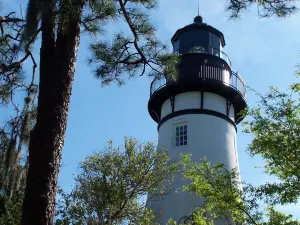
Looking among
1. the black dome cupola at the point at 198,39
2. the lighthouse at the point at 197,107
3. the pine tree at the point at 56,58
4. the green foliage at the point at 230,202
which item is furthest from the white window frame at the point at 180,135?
the pine tree at the point at 56,58

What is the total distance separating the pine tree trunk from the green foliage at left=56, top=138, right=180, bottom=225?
7.71m

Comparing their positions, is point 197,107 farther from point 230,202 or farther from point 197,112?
point 230,202

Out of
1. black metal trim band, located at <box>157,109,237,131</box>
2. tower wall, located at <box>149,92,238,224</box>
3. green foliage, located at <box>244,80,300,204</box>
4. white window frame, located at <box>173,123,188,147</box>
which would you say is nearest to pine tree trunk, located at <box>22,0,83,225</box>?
green foliage, located at <box>244,80,300,204</box>

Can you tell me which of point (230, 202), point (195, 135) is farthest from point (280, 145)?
point (195, 135)

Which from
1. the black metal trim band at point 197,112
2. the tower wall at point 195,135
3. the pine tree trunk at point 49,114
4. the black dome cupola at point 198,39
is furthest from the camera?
the black dome cupola at point 198,39

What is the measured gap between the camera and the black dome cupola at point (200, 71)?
18562mm

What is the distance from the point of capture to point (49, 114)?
4.88 meters

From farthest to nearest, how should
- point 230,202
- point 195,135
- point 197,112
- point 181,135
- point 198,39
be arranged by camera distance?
point 198,39, point 197,112, point 181,135, point 195,135, point 230,202

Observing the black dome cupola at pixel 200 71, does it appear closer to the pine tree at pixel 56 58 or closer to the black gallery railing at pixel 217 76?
the black gallery railing at pixel 217 76

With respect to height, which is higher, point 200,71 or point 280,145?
point 200,71

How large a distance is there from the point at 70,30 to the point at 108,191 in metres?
8.00

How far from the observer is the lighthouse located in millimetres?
17141

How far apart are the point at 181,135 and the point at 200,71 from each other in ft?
9.04

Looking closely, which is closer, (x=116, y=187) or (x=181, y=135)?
(x=116, y=187)
